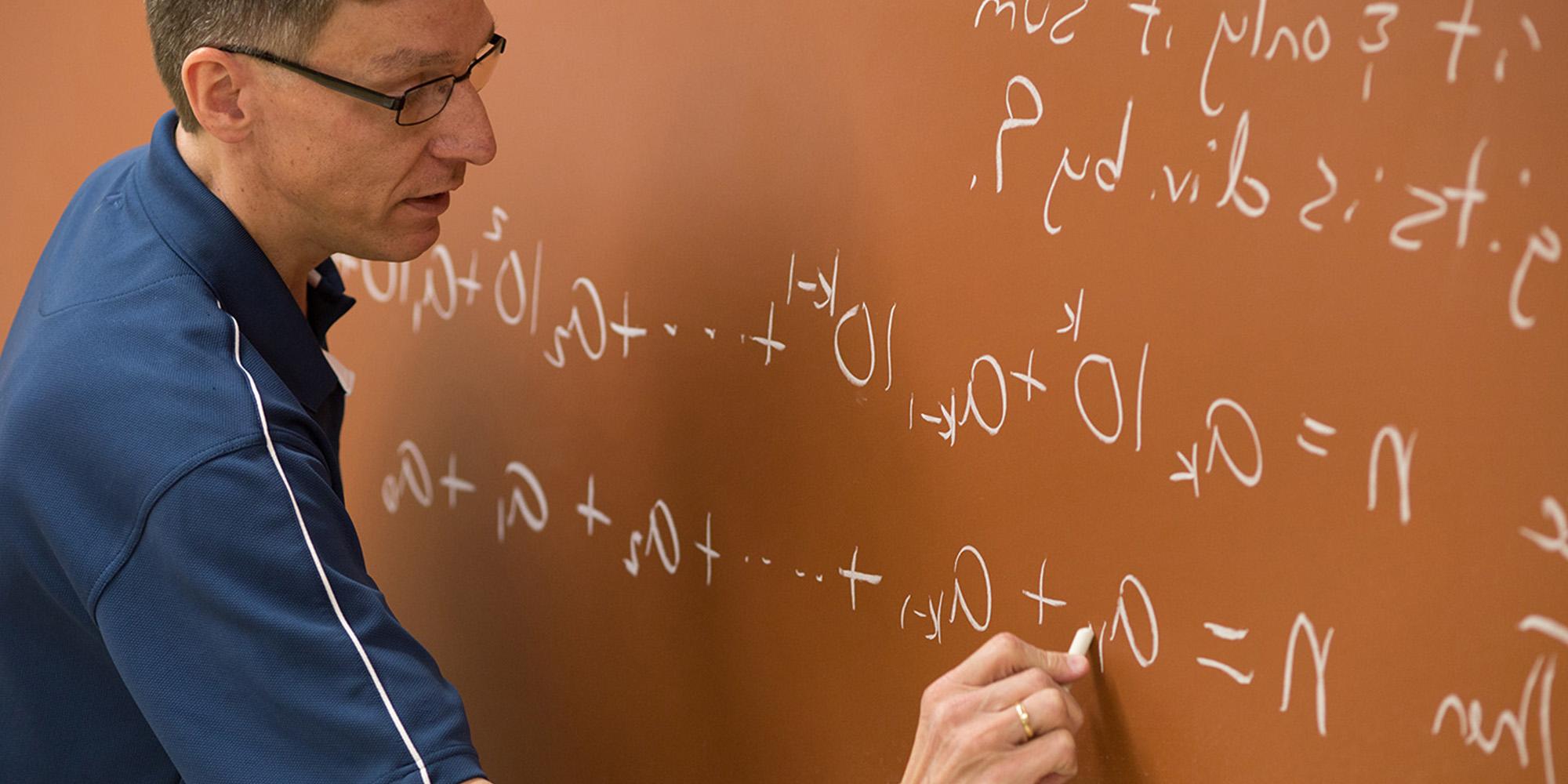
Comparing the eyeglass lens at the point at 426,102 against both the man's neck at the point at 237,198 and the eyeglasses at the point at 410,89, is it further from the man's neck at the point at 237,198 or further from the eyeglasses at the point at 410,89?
the man's neck at the point at 237,198

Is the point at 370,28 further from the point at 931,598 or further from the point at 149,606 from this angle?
the point at 931,598

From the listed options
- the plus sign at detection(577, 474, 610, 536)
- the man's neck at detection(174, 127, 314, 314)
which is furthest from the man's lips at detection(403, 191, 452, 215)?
the plus sign at detection(577, 474, 610, 536)

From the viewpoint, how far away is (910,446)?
1006mm

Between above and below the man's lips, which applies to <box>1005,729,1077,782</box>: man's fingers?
below

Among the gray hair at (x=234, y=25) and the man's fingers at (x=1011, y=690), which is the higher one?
the gray hair at (x=234, y=25)

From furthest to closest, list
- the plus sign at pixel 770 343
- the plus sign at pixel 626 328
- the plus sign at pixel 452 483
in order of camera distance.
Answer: the plus sign at pixel 452 483 → the plus sign at pixel 626 328 → the plus sign at pixel 770 343

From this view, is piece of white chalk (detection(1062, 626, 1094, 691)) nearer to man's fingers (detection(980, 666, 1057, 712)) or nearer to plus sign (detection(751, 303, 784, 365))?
man's fingers (detection(980, 666, 1057, 712))

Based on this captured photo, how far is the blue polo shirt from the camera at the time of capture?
835 mm

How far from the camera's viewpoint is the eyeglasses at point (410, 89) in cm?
92

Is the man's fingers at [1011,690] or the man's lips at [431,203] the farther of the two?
the man's lips at [431,203]

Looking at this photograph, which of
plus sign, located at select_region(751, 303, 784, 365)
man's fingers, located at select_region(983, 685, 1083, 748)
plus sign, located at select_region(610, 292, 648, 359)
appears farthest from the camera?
plus sign, located at select_region(610, 292, 648, 359)

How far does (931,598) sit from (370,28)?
54 cm

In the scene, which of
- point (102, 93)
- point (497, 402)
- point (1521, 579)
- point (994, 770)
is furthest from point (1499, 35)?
point (102, 93)

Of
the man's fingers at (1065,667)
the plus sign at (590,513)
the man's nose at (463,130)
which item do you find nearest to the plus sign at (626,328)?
the plus sign at (590,513)
